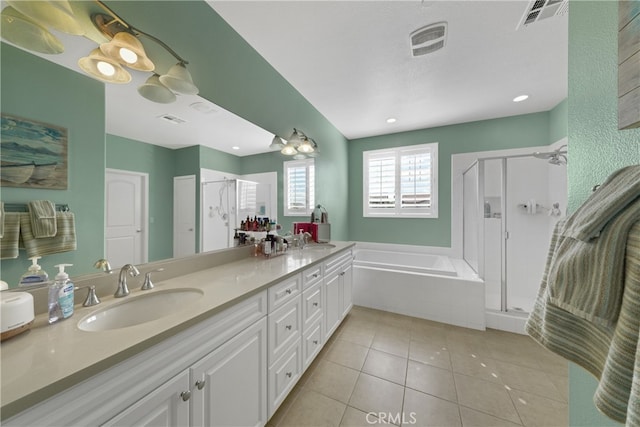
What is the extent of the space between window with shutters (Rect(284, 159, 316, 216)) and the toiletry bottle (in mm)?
1621

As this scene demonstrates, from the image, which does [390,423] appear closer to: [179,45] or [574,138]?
[574,138]

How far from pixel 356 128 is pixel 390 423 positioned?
3336 millimetres

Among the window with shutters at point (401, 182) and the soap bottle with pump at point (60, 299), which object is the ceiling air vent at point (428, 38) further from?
the soap bottle with pump at point (60, 299)

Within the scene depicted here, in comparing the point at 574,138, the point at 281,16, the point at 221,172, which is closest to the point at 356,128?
the point at 281,16

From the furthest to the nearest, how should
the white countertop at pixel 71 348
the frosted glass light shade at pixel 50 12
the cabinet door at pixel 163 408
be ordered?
the frosted glass light shade at pixel 50 12, the cabinet door at pixel 163 408, the white countertop at pixel 71 348

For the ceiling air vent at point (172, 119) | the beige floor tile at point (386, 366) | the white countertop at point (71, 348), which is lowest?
the beige floor tile at point (386, 366)

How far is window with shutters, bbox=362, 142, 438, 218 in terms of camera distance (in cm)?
345

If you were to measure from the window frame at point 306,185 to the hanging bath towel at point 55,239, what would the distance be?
4.94ft

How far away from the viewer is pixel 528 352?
1937mm

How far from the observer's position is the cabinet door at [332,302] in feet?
6.32

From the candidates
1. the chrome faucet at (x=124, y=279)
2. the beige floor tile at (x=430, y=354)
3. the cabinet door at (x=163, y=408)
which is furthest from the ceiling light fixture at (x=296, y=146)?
the beige floor tile at (x=430, y=354)

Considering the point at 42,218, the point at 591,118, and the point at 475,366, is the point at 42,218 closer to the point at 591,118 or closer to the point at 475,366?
the point at 591,118

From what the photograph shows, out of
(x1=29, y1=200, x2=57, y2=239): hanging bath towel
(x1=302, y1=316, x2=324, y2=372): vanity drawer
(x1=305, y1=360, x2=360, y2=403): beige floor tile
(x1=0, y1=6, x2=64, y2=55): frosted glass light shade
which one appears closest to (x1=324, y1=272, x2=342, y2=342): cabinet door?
(x1=302, y1=316, x2=324, y2=372): vanity drawer

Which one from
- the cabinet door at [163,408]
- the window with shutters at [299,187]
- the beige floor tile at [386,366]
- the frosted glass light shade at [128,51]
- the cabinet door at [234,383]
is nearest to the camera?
the cabinet door at [163,408]
